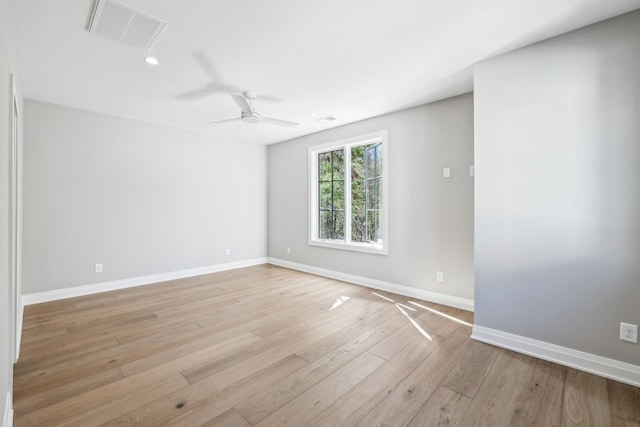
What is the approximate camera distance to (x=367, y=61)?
8.75ft

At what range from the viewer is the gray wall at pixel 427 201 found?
341cm

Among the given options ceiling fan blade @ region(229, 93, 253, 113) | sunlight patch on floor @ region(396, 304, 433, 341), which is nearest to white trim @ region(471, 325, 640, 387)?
sunlight patch on floor @ region(396, 304, 433, 341)

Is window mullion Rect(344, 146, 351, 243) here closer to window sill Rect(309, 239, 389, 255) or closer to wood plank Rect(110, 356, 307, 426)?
window sill Rect(309, 239, 389, 255)

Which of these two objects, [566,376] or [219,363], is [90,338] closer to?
[219,363]

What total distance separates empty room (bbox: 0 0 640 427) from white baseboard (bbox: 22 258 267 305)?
0.03 m

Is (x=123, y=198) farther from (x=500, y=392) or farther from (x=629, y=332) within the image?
(x=629, y=332)

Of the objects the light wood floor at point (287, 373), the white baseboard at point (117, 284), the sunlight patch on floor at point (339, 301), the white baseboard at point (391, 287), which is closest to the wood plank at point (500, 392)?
the light wood floor at point (287, 373)

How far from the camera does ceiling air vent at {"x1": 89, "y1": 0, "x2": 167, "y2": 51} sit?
196 centimetres

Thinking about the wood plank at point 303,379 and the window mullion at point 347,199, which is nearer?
the wood plank at point 303,379

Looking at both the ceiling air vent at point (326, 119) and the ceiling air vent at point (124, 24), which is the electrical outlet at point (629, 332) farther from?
the ceiling air vent at point (124, 24)

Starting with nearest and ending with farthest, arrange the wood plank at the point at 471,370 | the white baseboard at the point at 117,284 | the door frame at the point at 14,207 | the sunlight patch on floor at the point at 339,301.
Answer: the door frame at the point at 14,207 < the wood plank at the point at 471,370 < the sunlight patch on floor at the point at 339,301 < the white baseboard at the point at 117,284

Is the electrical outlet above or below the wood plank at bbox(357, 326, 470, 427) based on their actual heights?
above

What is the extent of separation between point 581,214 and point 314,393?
7.76 feet

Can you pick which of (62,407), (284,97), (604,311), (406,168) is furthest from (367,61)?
(62,407)
